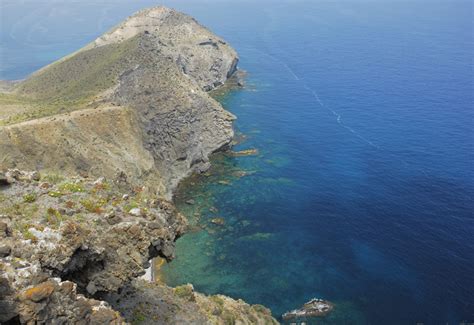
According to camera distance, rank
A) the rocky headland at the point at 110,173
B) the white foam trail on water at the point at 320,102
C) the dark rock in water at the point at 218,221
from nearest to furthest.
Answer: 1. the rocky headland at the point at 110,173
2. the dark rock in water at the point at 218,221
3. the white foam trail on water at the point at 320,102

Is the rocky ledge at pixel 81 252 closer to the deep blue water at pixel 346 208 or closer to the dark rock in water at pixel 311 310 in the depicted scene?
the dark rock in water at pixel 311 310

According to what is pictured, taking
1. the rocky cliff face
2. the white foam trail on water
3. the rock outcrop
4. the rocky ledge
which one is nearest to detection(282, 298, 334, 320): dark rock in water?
the rocky ledge

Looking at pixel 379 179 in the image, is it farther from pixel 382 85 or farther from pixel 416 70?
pixel 416 70

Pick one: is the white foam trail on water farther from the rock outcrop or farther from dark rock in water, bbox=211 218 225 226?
A: the rock outcrop

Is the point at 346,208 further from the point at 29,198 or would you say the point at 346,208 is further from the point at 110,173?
the point at 29,198

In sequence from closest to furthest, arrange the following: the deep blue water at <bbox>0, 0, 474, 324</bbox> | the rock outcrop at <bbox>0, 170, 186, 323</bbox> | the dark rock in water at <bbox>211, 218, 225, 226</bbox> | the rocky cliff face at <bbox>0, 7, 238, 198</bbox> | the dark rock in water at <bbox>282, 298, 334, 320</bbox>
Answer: the rock outcrop at <bbox>0, 170, 186, 323</bbox> → the dark rock in water at <bbox>282, 298, 334, 320</bbox> → the deep blue water at <bbox>0, 0, 474, 324</bbox> → the rocky cliff face at <bbox>0, 7, 238, 198</bbox> → the dark rock in water at <bbox>211, 218, 225, 226</bbox>

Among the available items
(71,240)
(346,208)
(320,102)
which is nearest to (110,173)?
(346,208)

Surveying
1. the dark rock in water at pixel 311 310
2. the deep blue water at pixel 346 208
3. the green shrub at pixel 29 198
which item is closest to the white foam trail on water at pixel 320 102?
the deep blue water at pixel 346 208

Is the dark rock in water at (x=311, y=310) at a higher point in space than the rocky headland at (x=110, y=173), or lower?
lower
